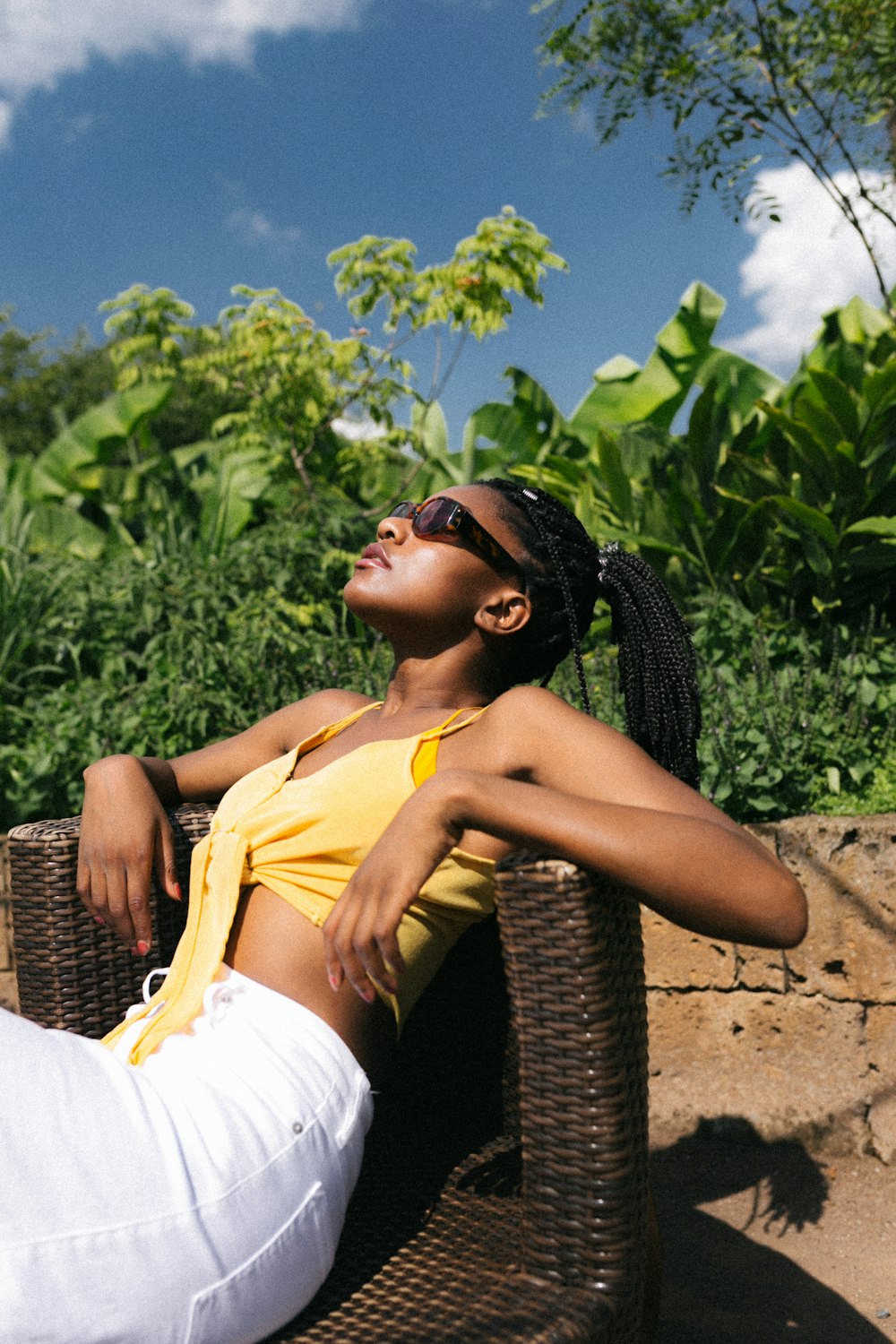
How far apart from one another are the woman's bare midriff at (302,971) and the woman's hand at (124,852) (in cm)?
37

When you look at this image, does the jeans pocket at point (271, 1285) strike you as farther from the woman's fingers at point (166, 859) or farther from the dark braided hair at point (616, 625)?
the dark braided hair at point (616, 625)

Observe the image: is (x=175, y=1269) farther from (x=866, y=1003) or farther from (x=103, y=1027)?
(x=866, y=1003)

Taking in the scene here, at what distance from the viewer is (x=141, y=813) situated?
213 centimetres

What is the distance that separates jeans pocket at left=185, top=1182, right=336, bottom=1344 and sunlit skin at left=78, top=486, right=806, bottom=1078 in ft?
0.88

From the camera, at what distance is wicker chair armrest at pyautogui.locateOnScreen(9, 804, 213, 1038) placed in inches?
88.3

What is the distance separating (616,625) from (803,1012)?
65.3 inches

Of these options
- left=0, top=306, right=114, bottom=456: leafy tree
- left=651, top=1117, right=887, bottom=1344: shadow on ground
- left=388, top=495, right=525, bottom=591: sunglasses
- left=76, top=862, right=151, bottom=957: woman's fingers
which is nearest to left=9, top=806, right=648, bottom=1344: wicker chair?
left=76, top=862, right=151, bottom=957: woman's fingers

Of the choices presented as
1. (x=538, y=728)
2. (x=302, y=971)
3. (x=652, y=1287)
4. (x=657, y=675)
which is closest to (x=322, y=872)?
(x=302, y=971)

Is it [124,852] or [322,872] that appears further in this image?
[124,852]

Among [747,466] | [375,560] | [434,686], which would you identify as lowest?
[434,686]

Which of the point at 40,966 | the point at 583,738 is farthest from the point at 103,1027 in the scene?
the point at 583,738

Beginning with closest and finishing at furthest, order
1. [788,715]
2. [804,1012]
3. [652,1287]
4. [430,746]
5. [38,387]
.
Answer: [430,746] < [652,1287] < [804,1012] < [788,715] < [38,387]

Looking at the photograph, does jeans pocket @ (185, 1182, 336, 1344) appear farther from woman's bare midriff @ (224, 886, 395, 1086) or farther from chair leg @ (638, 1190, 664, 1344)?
chair leg @ (638, 1190, 664, 1344)

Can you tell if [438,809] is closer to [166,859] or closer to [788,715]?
Answer: [166,859]
